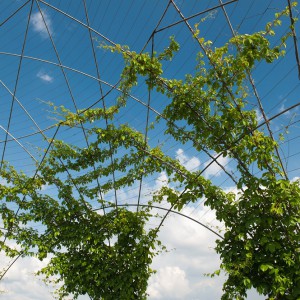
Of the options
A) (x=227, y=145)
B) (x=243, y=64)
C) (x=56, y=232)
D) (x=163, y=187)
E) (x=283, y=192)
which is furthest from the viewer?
(x=56, y=232)

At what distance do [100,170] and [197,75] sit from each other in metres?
3.90

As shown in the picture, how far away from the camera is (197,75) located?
6.95 metres

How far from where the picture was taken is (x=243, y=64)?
638 cm

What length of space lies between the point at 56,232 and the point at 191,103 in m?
4.75

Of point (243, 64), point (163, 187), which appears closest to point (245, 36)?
point (243, 64)

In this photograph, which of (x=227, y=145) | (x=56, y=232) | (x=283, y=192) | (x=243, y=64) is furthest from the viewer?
(x=56, y=232)

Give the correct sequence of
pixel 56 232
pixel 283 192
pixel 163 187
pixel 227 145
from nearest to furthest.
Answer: pixel 283 192, pixel 227 145, pixel 163 187, pixel 56 232

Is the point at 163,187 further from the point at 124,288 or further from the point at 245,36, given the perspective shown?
the point at 245,36

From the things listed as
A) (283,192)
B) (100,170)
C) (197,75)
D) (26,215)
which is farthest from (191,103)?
(26,215)

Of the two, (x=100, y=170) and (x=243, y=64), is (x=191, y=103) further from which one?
(x=100, y=170)

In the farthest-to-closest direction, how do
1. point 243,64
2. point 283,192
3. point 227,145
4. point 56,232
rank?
point 56,232, point 227,145, point 243,64, point 283,192

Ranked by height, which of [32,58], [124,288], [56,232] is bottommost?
[124,288]

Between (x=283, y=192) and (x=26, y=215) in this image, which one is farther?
(x=26, y=215)

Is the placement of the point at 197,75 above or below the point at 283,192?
above
